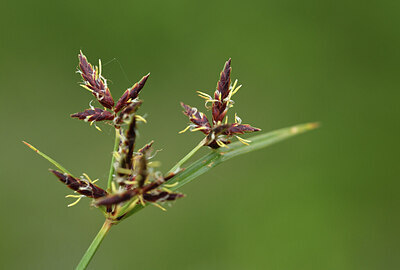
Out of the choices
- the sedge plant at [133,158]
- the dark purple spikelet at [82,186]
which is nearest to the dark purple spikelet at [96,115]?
the sedge plant at [133,158]

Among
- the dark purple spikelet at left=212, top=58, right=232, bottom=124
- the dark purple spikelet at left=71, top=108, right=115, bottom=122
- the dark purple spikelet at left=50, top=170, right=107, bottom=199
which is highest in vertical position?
the dark purple spikelet at left=212, top=58, right=232, bottom=124

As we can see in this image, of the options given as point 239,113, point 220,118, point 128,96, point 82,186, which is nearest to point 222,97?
point 220,118

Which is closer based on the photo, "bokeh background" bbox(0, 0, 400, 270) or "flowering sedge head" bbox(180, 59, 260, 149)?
"flowering sedge head" bbox(180, 59, 260, 149)

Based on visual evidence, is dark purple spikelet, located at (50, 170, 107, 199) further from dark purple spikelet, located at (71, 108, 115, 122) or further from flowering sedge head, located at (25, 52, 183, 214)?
dark purple spikelet, located at (71, 108, 115, 122)

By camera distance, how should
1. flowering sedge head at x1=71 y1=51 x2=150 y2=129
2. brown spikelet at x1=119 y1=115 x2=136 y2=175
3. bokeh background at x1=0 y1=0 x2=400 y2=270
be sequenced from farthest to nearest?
bokeh background at x1=0 y1=0 x2=400 y2=270 → flowering sedge head at x1=71 y1=51 x2=150 y2=129 → brown spikelet at x1=119 y1=115 x2=136 y2=175

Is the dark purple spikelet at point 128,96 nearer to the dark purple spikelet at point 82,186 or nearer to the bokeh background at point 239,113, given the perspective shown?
the dark purple spikelet at point 82,186

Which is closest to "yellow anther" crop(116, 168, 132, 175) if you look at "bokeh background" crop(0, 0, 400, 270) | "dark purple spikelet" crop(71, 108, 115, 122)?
"dark purple spikelet" crop(71, 108, 115, 122)

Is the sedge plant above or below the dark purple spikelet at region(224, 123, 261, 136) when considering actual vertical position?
below

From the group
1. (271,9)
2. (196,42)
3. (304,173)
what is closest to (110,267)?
(304,173)
